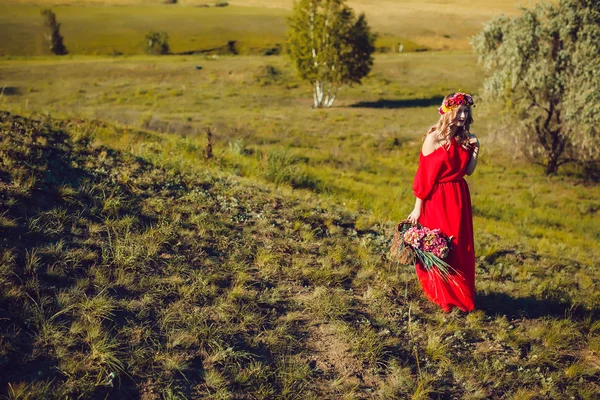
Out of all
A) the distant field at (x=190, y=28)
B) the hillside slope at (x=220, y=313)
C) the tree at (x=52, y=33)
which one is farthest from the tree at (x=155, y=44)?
the hillside slope at (x=220, y=313)

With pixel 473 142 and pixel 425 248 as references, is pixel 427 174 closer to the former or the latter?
pixel 473 142

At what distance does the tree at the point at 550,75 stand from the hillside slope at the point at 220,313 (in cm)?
1253

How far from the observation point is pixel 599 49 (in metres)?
15.7

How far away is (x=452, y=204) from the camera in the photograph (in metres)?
4.84

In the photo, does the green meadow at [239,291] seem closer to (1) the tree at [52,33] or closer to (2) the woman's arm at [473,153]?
(2) the woman's arm at [473,153]

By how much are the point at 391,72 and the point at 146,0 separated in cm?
14895

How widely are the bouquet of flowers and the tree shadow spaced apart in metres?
31.8

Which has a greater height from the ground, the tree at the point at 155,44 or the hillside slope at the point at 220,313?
the tree at the point at 155,44

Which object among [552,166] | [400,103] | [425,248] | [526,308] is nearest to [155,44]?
[400,103]

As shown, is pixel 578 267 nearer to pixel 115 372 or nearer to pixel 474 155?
pixel 474 155

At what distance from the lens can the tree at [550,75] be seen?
1580 cm

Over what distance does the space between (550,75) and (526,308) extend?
14.7 metres

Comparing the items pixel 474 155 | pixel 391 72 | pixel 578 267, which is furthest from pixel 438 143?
pixel 391 72

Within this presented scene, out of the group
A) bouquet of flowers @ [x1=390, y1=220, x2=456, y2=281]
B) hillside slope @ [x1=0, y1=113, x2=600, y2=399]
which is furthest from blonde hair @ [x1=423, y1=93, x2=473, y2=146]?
hillside slope @ [x1=0, y1=113, x2=600, y2=399]
